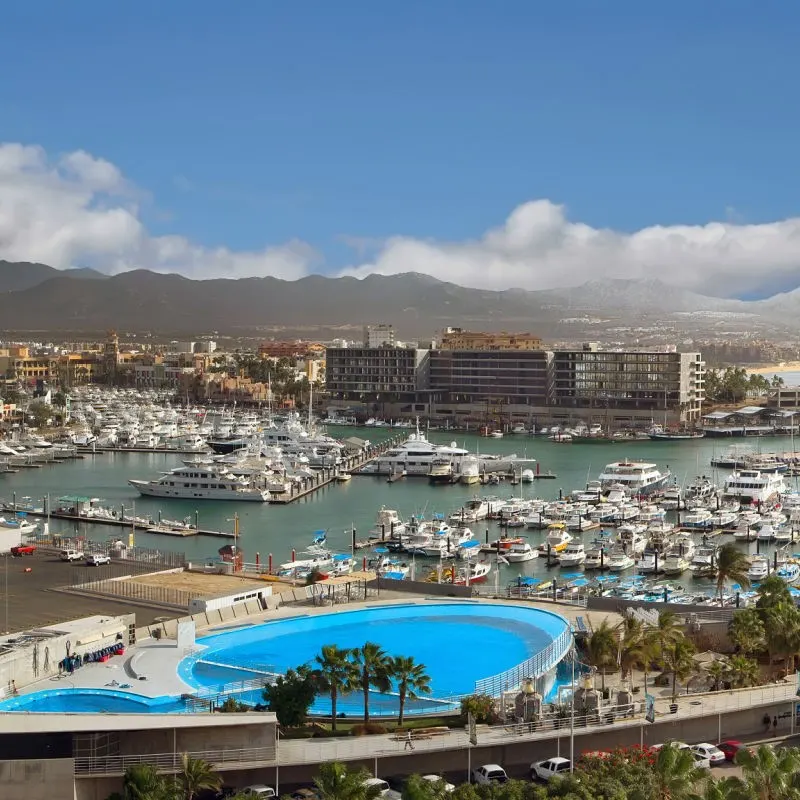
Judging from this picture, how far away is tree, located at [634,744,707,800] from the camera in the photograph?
9.16 meters

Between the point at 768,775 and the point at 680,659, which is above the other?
the point at 768,775

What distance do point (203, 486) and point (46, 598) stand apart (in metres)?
20.5

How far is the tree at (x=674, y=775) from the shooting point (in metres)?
9.16

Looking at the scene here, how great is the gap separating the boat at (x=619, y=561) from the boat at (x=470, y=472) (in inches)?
575

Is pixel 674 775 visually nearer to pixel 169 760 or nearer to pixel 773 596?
pixel 169 760

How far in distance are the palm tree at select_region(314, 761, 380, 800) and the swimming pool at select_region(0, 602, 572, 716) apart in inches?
108

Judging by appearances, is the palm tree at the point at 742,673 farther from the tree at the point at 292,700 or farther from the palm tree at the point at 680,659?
the tree at the point at 292,700

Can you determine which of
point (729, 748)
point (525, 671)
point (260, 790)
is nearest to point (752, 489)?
point (525, 671)

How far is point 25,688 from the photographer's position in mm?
12609

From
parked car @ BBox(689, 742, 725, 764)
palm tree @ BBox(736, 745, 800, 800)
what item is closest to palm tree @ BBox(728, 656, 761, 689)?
parked car @ BBox(689, 742, 725, 764)

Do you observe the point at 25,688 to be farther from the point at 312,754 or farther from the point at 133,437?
the point at 133,437

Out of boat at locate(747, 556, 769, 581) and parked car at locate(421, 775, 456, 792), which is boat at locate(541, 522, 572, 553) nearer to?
boat at locate(747, 556, 769, 581)

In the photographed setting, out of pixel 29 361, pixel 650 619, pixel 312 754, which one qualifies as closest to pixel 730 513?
pixel 650 619

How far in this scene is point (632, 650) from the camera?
1330 centimetres
